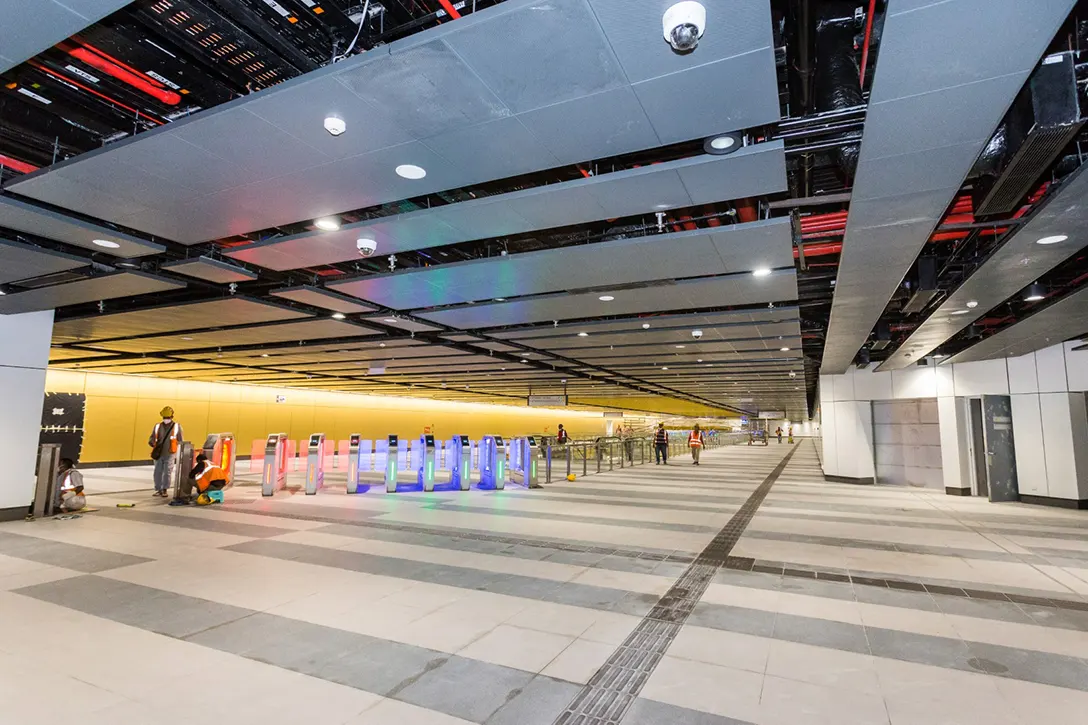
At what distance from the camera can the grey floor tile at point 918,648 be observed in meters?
3.61

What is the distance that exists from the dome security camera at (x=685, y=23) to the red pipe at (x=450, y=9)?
48.5 inches

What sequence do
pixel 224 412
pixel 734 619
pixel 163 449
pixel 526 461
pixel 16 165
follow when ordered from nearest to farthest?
1. pixel 734 619
2. pixel 16 165
3. pixel 163 449
4. pixel 526 461
5. pixel 224 412

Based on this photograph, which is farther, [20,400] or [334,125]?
[20,400]

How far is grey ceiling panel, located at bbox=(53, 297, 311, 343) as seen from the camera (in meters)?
9.81

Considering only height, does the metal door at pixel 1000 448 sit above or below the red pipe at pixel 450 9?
below

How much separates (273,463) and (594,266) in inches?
364

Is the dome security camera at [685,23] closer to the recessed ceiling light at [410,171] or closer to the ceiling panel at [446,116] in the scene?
the ceiling panel at [446,116]

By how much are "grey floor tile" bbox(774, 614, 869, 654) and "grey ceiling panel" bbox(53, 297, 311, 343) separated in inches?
363

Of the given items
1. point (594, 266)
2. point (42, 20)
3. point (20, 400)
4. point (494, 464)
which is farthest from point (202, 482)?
point (42, 20)

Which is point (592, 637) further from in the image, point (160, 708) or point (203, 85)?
point (203, 85)

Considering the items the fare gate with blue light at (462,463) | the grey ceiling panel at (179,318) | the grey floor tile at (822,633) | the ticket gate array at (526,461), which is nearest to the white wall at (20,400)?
the grey ceiling panel at (179,318)

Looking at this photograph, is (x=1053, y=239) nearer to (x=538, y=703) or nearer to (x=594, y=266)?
(x=594, y=266)

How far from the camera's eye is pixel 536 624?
165 inches

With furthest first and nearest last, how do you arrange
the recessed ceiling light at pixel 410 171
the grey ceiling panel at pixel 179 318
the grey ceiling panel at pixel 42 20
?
the grey ceiling panel at pixel 179 318 → the recessed ceiling light at pixel 410 171 → the grey ceiling panel at pixel 42 20
